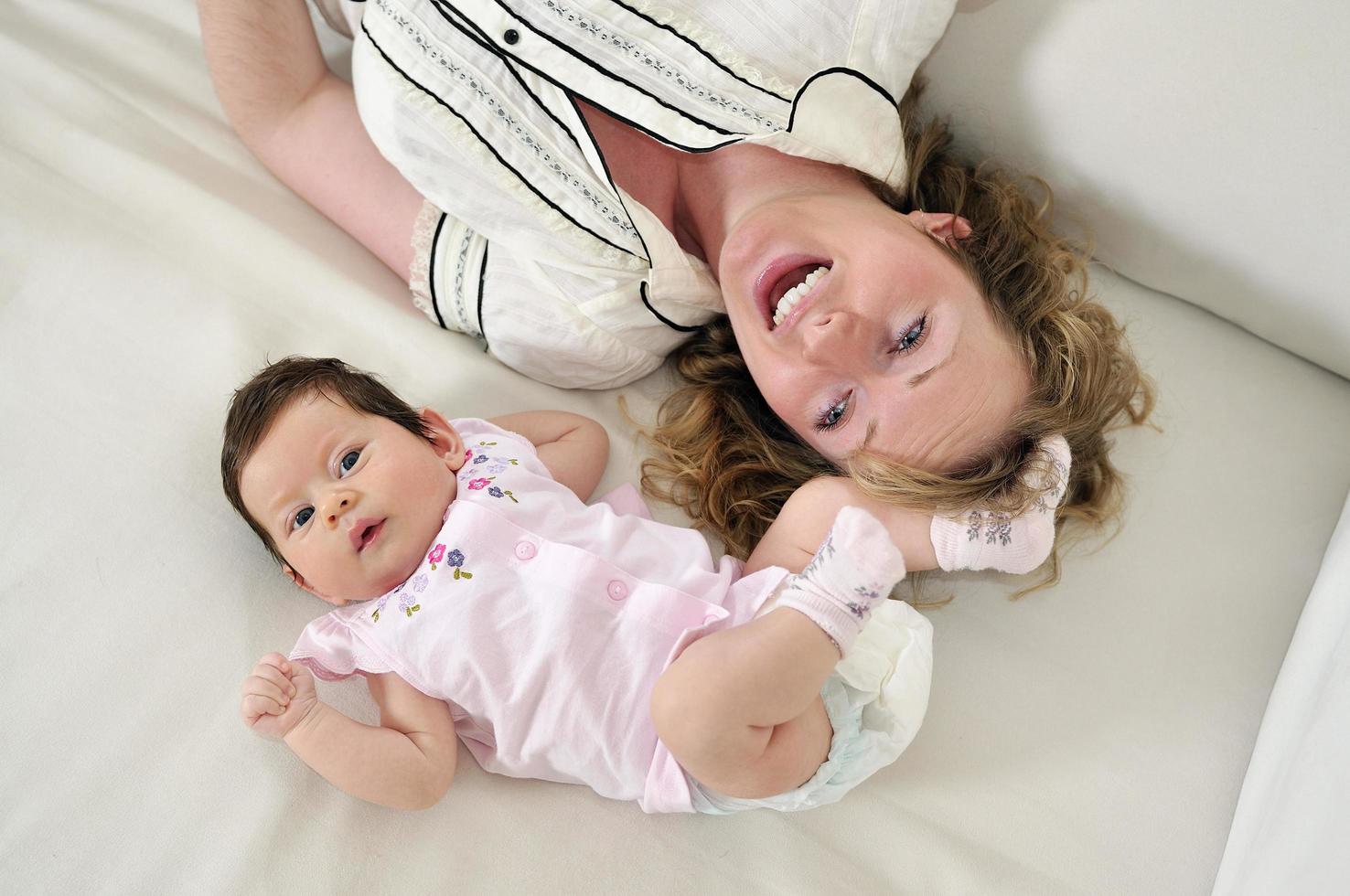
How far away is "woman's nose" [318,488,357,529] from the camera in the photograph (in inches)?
44.4

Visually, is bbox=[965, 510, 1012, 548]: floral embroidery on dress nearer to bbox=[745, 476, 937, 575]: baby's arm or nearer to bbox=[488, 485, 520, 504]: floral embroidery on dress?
bbox=[745, 476, 937, 575]: baby's arm

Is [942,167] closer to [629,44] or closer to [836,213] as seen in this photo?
[836,213]

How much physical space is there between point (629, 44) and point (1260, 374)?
3.60 feet

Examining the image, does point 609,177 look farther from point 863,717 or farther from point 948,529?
point 863,717

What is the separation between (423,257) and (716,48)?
0.53 meters

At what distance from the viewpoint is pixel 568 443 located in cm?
138

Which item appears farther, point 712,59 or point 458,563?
point 712,59

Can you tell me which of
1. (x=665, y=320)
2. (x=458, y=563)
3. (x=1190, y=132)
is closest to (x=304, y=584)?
(x=458, y=563)

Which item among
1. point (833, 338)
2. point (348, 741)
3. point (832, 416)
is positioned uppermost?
point (833, 338)

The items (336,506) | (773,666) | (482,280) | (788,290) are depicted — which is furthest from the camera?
(482,280)

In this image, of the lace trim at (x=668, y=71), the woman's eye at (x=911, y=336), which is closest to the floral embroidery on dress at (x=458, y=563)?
the woman's eye at (x=911, y=336)

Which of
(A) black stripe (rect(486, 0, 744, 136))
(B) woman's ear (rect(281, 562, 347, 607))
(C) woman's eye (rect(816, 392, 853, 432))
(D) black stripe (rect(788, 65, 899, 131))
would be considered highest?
(D) black stripe (rect(788, 65, 899, 131))

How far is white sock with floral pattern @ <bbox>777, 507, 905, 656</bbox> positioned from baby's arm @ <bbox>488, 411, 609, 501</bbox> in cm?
44

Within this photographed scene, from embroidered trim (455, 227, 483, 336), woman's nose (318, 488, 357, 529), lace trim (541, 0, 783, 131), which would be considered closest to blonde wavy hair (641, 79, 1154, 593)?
lace trim (541, 0, 783, 131)
